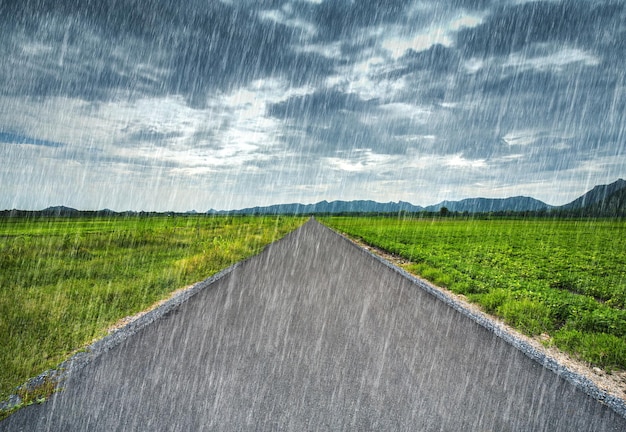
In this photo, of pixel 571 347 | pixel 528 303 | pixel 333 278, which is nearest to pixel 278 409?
pixel 571 347

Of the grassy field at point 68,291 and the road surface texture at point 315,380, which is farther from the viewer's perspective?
the grassy field at point 68,291

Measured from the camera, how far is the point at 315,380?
154 inches

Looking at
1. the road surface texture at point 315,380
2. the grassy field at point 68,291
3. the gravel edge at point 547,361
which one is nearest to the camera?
the road surface texture at point 315,380

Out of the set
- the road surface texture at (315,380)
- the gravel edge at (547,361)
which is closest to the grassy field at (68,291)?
the road surface texture at (315,380)

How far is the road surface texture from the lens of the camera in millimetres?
3236

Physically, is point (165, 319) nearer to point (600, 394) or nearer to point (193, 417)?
point (193, 417)

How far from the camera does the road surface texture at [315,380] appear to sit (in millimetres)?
3236

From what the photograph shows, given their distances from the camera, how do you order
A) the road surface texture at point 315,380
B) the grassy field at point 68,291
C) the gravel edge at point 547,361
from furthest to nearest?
the grassy field at point 68,291 → the gravel edge at point 547,361 → the road surface texture at point 315,380

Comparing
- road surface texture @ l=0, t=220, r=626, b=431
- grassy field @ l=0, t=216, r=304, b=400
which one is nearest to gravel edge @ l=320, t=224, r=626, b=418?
road surface texture @ l=0, t=220, r=626, b=431

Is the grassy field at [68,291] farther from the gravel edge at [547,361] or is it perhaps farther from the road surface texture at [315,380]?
the gravel edge at [547,361]

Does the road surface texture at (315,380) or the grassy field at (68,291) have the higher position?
the road surface texture at (315,380)

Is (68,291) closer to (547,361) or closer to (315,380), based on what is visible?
(315,380)

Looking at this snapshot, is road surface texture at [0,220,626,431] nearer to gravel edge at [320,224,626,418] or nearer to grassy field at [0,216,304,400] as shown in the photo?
gravel edge at [320,224,626,418]

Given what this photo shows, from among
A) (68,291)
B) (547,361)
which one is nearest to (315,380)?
(547,361)
